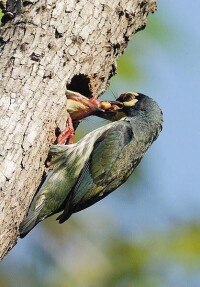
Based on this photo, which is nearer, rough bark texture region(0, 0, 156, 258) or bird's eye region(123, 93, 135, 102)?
rough bark texture region(0, 0, 156, 258)

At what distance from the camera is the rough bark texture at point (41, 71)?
13.2 ft

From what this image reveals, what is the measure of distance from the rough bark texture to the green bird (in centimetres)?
44

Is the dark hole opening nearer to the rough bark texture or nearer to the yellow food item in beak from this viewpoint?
the rough bark texture

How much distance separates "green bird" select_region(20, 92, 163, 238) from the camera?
4.96 m

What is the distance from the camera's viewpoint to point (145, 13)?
5129 mm

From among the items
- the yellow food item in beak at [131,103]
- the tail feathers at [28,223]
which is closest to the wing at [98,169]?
the tail feathers at [28,223]

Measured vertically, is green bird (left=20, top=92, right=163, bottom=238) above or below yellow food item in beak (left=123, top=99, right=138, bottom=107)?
below

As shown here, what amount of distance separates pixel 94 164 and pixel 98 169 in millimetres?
55

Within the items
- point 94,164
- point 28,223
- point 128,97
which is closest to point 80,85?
point 94,164

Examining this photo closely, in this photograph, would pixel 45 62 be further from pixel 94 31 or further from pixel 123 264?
pixel 123 264

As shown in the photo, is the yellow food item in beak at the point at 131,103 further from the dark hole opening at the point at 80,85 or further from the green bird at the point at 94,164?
the dark hole opening at the point at 80,85

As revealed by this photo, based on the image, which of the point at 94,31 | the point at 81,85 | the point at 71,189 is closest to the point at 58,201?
the point at 71,189

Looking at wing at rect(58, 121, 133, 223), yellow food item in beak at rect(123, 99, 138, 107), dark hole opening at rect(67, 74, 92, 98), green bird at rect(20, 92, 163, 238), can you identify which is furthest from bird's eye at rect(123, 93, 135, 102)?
dark hole opening at rect(67, 74, 92, 98)

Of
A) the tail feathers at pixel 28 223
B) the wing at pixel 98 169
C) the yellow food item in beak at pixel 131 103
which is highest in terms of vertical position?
the yellow food item in beak at pixel 131 103
